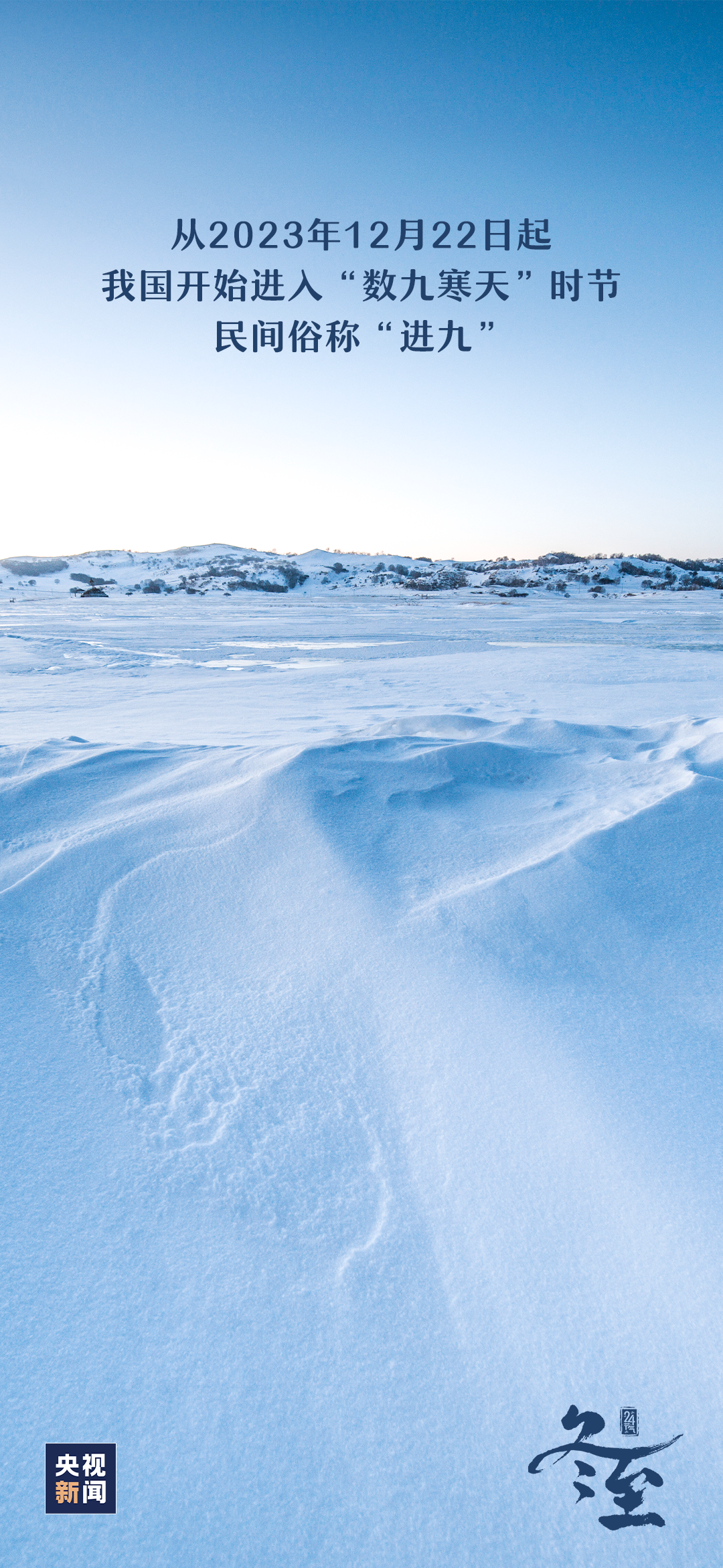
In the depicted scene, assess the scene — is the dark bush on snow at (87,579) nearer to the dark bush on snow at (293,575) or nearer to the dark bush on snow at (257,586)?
the dark bush on snow at (257,586)

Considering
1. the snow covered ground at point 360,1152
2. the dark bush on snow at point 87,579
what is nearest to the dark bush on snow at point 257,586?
the dark bush on snow at point 87,579

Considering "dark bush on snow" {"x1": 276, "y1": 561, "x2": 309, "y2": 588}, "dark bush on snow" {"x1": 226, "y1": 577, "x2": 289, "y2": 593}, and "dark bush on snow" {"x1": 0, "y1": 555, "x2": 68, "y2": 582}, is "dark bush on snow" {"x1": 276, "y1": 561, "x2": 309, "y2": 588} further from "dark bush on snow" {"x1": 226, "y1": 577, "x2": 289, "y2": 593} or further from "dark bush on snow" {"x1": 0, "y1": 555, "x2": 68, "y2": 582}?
"dark bush on snow" {"x1": 0, "y1": 555, "x2": 68, "y2": 582}

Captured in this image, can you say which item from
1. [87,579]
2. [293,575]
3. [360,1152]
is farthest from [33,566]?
[360,1152]

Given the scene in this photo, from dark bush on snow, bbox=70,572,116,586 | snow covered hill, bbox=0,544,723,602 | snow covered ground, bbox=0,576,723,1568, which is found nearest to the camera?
snow covered ground, bbox=0,576,723,1568

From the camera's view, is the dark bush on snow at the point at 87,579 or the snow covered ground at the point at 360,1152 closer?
the snow covered ground at the point at 360,1152

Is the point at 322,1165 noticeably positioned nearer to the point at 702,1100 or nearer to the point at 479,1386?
the point at 479,1386

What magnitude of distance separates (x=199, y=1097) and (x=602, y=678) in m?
5.02

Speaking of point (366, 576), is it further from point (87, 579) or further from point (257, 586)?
point (87, 579)

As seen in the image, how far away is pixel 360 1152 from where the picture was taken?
119 cm

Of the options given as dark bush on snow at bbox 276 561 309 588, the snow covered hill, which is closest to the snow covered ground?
the snow covered hill

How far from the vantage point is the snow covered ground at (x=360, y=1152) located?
0.84 meters

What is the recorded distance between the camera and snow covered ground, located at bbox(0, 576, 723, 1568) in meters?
0.84

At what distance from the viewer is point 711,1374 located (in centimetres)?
93

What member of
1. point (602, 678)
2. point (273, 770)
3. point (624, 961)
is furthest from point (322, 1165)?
point (602, 678)
